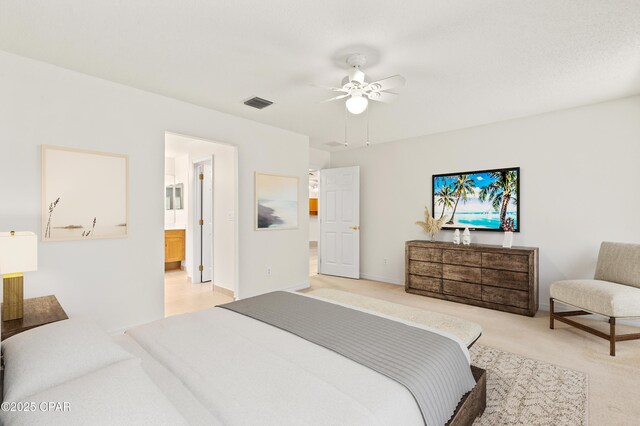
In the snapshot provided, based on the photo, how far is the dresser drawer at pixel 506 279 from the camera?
384cm

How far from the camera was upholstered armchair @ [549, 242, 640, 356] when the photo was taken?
2801 mm

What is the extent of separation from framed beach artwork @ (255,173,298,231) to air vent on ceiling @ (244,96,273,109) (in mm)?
1039

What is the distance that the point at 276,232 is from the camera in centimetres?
477

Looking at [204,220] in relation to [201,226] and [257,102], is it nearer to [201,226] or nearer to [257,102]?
[201,226]

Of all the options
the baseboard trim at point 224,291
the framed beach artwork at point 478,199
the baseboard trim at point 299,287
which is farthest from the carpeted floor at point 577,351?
the baseboard trim at point 224,291

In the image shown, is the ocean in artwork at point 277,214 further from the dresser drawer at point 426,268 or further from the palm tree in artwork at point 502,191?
the palm tree in artwork at point 502,191

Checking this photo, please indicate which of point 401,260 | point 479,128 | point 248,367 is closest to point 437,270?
point 401,260

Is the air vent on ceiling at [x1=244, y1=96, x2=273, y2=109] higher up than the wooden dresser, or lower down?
higher up

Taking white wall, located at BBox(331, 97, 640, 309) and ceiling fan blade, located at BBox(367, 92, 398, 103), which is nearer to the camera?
ceiling fan blade, located at BBox(367, 92, 398, 103)

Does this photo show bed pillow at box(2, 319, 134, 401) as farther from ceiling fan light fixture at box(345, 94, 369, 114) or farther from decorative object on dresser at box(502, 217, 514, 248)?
decorative object on dresser at box(502, 217, 514, 248)

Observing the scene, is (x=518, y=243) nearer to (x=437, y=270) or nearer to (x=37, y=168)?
(x=437, y=270)

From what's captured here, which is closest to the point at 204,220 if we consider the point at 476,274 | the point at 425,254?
the point at 425,254

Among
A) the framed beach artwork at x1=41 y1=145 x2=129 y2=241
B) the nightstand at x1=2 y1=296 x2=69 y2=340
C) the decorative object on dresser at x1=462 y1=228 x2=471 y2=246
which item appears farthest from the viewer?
the decorative object on dresser at x1=462 y1=228 x2=471 y2=246

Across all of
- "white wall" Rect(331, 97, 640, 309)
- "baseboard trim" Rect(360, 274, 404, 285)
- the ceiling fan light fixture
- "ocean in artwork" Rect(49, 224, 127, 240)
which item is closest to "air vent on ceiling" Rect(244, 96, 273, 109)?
the ceiling fan light fixture
